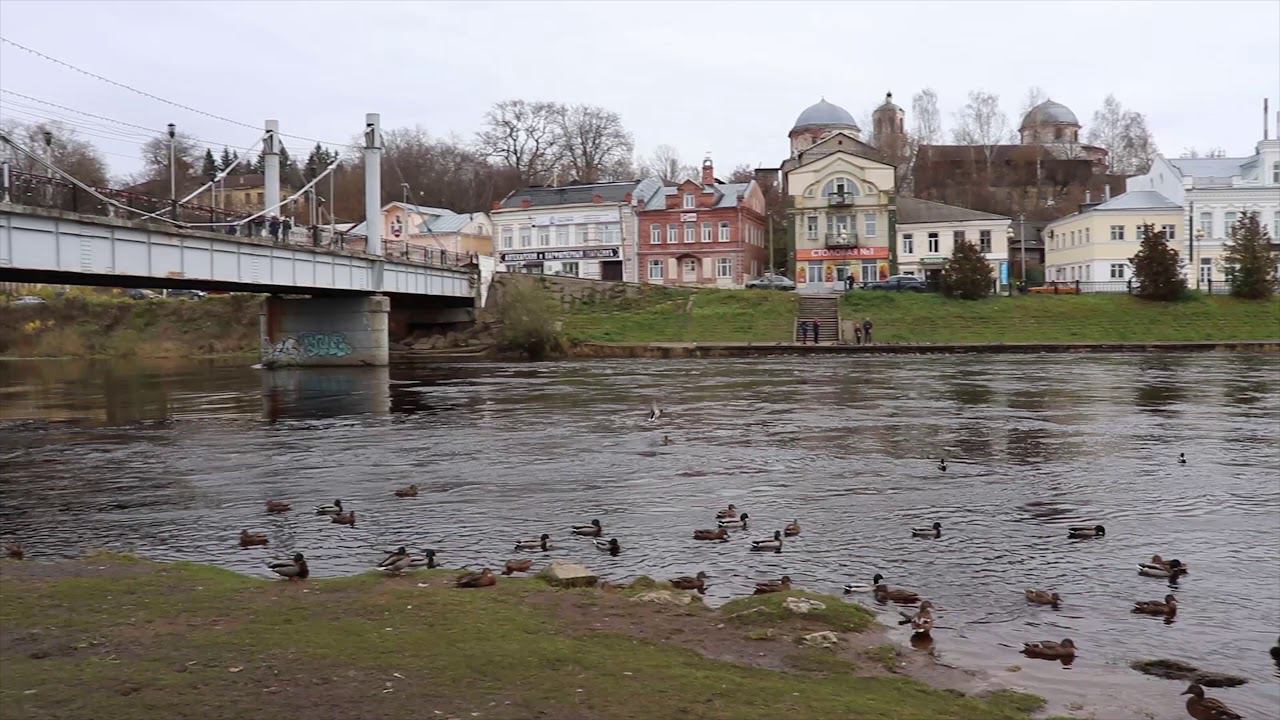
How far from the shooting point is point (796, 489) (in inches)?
858

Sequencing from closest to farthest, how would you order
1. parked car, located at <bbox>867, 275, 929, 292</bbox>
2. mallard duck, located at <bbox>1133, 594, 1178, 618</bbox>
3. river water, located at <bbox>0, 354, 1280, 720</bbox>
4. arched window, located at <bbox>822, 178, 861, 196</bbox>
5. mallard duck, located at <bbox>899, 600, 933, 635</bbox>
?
mallard duck, located at <bbox>899, 600, 933, 635</bbox>
mallard duck, located at <bbox>1133, 594, 1178, 618</bbox>
river water, located at <bbox>0, 354, 1280, 720</bbox>
parked car, located at <bbox>867, 275, 929, 292</bbox>
arched window, located at <bbox>822, 178, 861, 196</bbox>

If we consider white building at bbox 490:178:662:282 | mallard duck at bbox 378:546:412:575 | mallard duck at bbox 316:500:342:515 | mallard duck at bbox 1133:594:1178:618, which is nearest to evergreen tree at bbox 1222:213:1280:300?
white building at bbox 490:178:662:282

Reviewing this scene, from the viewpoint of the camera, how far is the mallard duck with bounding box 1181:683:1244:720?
9375 millimetres

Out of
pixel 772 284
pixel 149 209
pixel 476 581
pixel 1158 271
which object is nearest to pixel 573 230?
pixel 772 284

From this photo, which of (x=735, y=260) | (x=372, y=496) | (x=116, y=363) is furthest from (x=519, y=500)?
(x=735, y=260)

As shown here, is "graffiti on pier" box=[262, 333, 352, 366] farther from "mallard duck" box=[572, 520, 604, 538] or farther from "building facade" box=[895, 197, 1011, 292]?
"mallard duck" box=[572, 520, 604, 538]

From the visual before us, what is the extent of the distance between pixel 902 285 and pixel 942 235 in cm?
1546

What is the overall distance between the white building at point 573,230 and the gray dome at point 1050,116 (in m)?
59.2

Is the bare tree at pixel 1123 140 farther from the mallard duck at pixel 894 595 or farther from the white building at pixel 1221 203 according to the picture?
the mallard duck at pixel 894 595

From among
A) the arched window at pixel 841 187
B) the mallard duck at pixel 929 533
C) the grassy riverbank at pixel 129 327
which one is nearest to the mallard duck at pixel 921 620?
the mallard duck at pixel 929 533

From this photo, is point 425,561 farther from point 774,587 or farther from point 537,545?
point 774,587

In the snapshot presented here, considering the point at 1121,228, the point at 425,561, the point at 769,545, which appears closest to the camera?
the point at 425,561

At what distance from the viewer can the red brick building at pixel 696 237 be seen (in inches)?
3848

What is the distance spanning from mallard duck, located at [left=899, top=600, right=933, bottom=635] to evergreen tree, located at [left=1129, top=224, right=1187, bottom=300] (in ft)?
240
